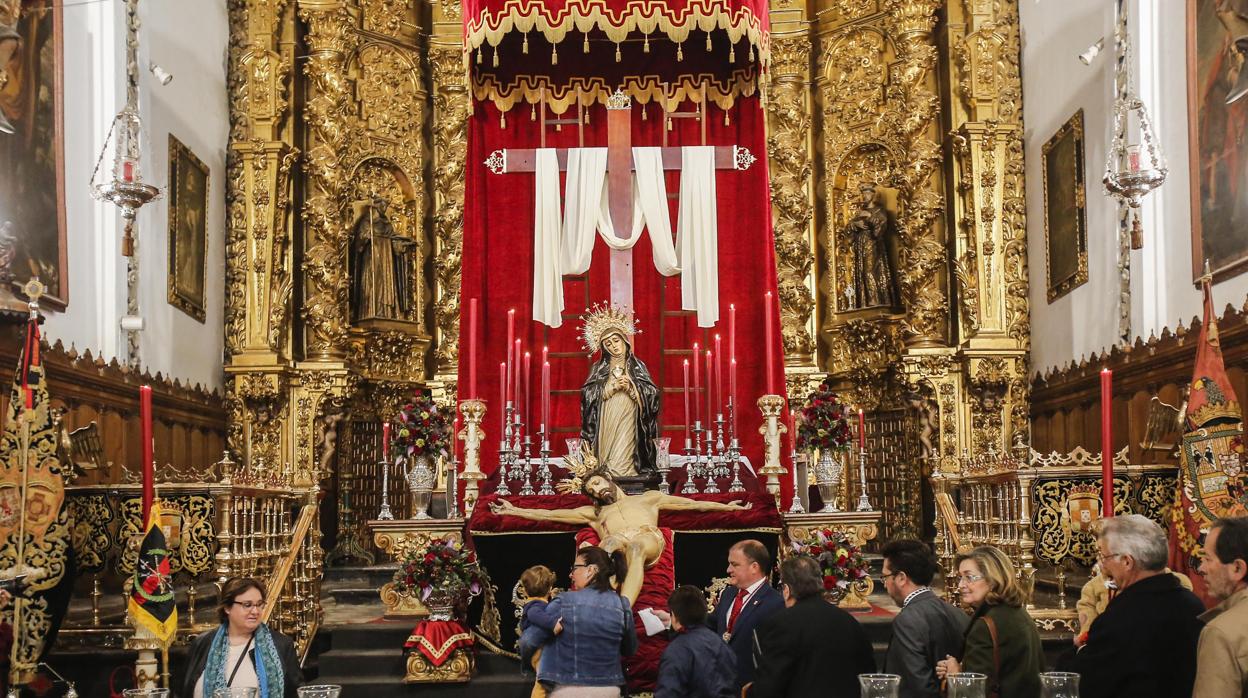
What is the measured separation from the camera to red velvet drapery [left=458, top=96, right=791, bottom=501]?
46.9ft

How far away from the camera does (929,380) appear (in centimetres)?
1526

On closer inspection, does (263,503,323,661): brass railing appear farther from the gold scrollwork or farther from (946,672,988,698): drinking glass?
(946,672,988,698): drinking glass

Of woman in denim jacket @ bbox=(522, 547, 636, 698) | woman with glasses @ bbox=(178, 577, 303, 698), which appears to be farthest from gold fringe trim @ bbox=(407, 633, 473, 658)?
woman with glasses @ bbox=(178, 577, 303, 698)

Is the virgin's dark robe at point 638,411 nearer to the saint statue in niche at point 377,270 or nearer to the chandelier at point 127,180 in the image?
the chandelier at point 127,180

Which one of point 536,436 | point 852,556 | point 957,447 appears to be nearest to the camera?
point 852,556

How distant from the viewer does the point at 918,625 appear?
5.65m

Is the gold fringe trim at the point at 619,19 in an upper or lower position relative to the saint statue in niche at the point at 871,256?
upper

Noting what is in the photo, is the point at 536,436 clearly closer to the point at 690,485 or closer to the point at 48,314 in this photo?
the point at 690,485

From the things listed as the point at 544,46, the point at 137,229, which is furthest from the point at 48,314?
the point at 544,46

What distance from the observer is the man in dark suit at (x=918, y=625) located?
18.4ft

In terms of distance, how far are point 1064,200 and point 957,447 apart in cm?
302

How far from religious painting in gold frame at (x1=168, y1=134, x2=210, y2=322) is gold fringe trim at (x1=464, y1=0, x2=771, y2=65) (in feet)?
12.5

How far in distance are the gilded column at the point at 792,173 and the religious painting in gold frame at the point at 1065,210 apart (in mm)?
2985

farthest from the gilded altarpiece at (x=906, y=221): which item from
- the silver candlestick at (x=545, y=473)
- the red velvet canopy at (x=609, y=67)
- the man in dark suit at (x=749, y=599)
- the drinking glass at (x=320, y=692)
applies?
the drinking glass at (x=320, y=692)
